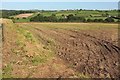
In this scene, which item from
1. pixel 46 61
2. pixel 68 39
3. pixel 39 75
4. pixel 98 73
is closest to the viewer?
pixel 39 75

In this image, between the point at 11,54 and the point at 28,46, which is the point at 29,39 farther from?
the point at 11,54

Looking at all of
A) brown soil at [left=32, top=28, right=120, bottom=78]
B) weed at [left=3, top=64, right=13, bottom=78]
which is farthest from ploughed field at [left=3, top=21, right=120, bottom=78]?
weed at [left=3, top=64, right=13, bottom=78]

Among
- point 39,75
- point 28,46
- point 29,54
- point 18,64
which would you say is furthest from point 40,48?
point 39,75

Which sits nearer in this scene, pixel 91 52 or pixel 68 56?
pixel 68 56

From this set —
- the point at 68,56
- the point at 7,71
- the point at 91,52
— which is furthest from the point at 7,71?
the point at 91,52

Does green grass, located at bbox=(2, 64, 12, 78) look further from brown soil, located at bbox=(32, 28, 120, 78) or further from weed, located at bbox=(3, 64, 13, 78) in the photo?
brown soil, located at bbox=(32, 28, 120, 78)

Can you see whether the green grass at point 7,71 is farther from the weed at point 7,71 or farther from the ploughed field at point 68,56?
the ploughed field at point 68,56

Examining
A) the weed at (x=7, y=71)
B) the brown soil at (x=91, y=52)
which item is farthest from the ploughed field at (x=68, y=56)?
the weed at (x=7, y=71)

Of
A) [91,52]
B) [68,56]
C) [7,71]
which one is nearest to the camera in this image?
[7,71]

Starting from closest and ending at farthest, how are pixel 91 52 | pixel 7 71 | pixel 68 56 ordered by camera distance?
pixel 7 71 < pixel 68 56 < pixel 91 52

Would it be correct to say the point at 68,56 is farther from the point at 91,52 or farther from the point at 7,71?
the point at 7,71

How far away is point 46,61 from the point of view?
46.9 ft

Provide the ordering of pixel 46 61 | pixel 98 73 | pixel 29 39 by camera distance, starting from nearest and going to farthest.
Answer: pixel 98 73 → pixel 46 61 → pixel 29 39

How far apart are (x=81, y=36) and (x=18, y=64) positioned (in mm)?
9479
